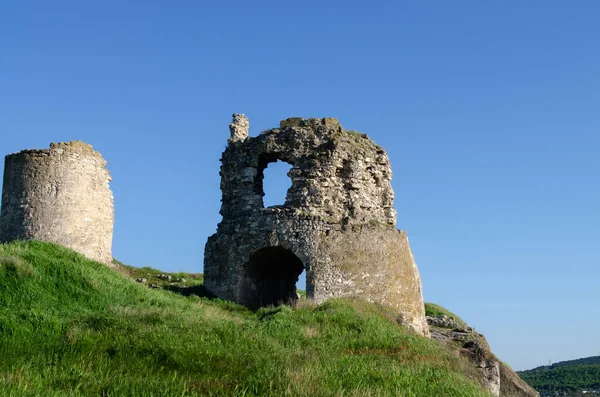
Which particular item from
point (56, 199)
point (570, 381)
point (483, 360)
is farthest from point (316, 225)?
point (570, 381)

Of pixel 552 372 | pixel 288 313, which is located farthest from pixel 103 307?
pixel 552 372

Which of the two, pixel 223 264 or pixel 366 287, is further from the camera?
pixel 223 264

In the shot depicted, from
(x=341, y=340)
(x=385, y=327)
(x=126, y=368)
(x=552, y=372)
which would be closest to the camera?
(x=126, y=368)

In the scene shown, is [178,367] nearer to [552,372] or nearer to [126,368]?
[126,368]

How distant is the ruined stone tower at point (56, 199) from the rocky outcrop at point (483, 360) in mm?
8120

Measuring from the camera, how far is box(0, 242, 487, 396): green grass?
7129 millimetres

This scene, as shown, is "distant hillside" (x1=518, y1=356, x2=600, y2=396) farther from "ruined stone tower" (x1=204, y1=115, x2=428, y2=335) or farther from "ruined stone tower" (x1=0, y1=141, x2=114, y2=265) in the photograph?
"ruined stone tower" (x1=0, y1=141, x2=114, y2=265)

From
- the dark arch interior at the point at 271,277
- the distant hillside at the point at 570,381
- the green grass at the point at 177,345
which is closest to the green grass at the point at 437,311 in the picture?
the dark arch interior at the point at 271,277

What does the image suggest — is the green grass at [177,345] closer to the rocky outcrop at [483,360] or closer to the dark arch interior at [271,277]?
the rocky outcrop at [483,360]

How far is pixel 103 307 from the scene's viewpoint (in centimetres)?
1119

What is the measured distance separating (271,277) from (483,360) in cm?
543

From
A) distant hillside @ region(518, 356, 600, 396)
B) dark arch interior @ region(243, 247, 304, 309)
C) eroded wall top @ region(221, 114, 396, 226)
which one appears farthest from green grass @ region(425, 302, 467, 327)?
distant hillside @ region(518, 356, 600, 396)

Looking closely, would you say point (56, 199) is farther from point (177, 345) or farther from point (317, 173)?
point (177, 345)

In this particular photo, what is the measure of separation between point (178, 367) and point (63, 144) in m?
8.67
